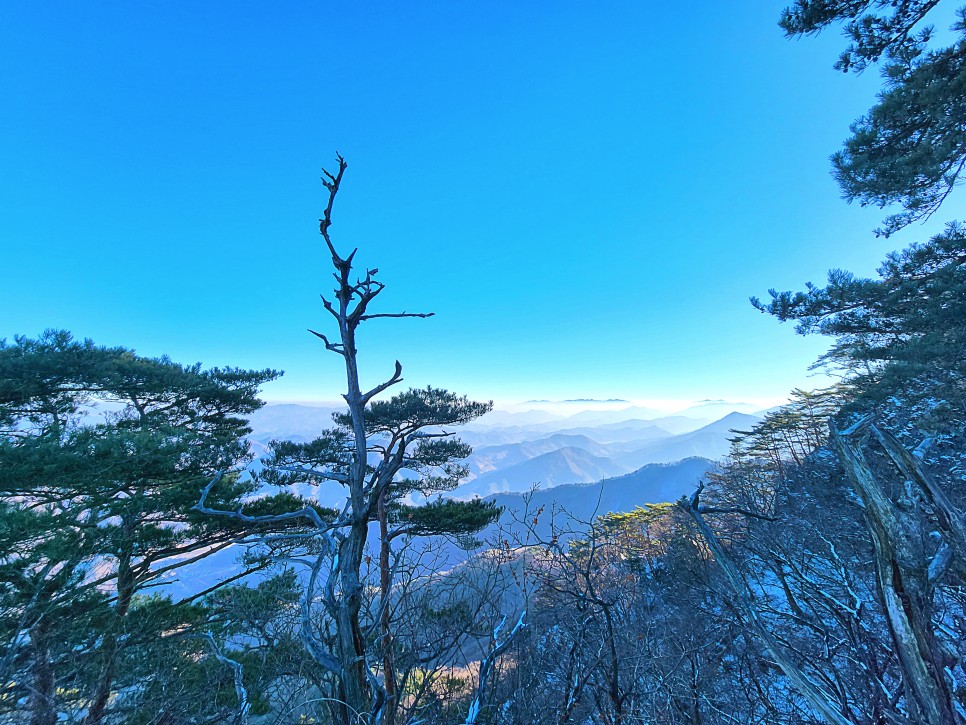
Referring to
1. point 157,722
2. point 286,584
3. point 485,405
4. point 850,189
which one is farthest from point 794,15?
point 157,722

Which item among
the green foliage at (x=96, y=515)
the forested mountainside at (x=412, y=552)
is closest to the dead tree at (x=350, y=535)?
the forested mountainside at (x=412, y=552)

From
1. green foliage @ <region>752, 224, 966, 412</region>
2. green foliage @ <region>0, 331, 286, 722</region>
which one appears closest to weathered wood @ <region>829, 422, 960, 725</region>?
green foliage @ <region>0, 331, 286, 722</region>

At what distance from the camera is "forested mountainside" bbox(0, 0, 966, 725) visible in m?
3.09

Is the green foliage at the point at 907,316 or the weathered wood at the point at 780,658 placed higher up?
the green foliage at the point at 907,316

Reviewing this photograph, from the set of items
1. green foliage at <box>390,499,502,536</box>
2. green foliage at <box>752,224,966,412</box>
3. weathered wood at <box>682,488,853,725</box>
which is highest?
green foliage at <box>752,224,966,412</box>

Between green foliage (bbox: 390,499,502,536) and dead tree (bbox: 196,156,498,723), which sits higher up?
dead tree (bbox: 196,156,498,723)

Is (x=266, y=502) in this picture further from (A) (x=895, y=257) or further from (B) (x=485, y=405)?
(A) (x=895, y=257)

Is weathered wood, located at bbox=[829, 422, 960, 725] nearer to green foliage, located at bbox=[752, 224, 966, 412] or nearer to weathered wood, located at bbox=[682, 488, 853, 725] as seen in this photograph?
weathered wood, located at bbox=[682, 488, 853, 725]

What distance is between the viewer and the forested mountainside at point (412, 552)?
3.09m

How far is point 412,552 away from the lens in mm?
5516

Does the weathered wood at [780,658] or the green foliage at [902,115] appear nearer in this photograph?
the weathered wood at [780,658]

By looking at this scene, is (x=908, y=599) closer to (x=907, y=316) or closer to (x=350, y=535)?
(x=350, y=535)

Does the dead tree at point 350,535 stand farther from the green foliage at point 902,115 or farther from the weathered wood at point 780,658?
the green foliage at point 902,115

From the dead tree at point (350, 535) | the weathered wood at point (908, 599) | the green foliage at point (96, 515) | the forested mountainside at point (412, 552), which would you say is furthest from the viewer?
the green foliage at point (96, 515)
